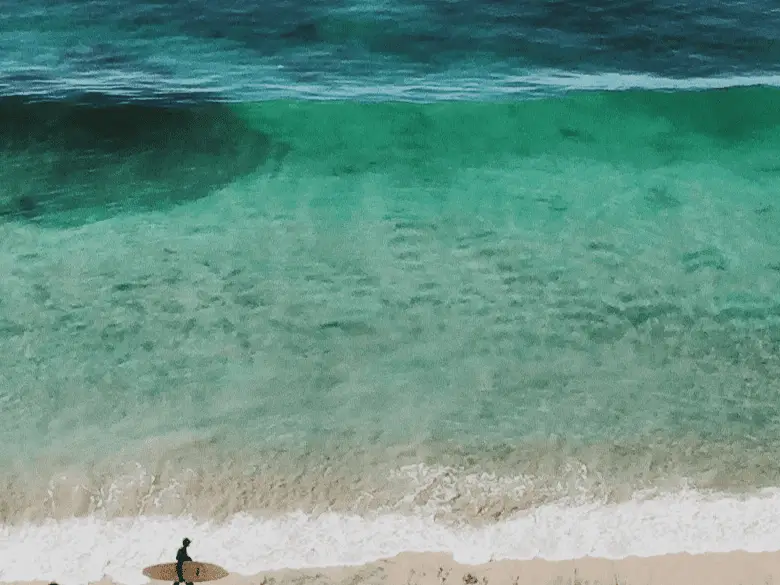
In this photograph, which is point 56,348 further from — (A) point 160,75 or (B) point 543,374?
(A) point 160,75

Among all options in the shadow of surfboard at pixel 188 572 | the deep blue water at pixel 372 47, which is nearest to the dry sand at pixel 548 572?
the shadow of surfboard at pixel 188 572

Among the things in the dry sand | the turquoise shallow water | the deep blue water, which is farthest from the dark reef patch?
the dry sand

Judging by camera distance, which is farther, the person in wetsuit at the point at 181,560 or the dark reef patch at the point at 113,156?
the dark reef patch at the point at 113,156

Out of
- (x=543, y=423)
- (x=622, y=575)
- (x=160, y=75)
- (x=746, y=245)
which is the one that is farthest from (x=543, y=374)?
(x=160, y=75)

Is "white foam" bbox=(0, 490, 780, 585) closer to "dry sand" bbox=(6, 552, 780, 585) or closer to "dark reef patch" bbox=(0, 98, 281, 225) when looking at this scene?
"dry sand" bbox=(6, 552, 780, 585)

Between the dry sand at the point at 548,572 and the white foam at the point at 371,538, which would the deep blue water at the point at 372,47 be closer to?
the white foam at the point at 371,538

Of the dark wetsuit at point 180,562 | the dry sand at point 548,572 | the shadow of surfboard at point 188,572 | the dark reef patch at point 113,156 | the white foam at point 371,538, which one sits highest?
the dark reef patch at point 113,156

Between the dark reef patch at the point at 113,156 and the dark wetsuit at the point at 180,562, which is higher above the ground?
the dark reef patch at the point at 113,156
